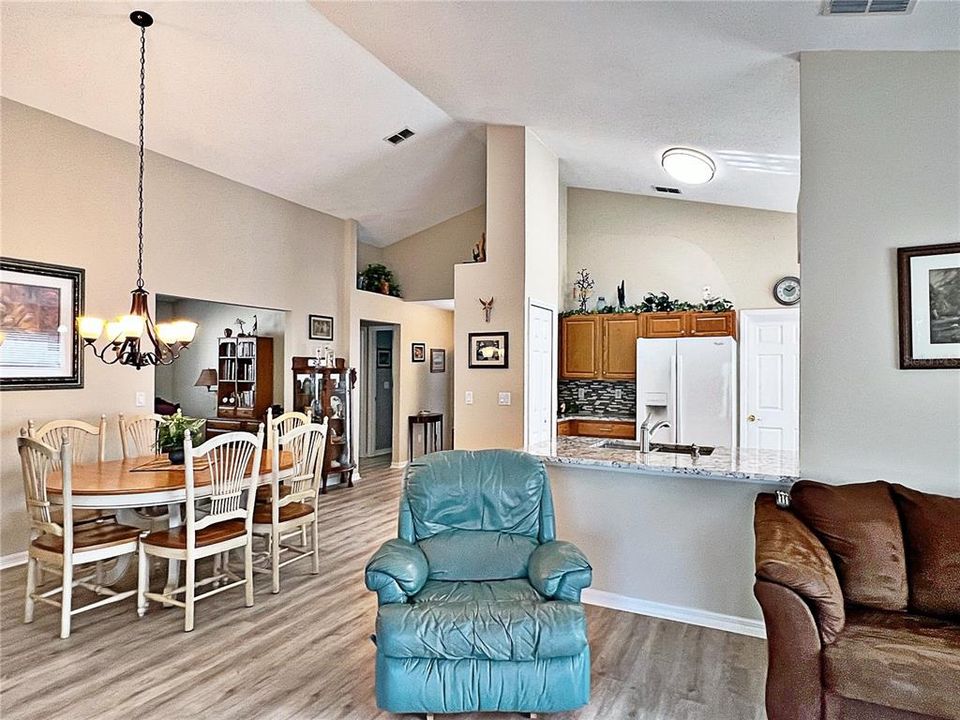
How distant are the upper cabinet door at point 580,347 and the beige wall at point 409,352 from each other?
247 cm

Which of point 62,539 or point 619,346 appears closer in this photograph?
point 62,539

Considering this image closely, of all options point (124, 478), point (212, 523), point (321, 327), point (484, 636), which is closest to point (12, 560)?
point (124, 478)

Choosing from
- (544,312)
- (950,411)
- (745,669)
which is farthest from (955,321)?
(544,312)

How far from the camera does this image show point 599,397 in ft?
22.7

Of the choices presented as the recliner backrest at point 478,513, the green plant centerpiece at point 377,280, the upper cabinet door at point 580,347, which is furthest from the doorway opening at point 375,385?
the recliner backrest at point 478,513

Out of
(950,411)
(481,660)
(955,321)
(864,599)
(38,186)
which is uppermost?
(38,186)

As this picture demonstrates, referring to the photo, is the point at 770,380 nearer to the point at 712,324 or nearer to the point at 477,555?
the point at 712,324

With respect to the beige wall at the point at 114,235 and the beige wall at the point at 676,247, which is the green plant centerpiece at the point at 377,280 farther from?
the beige wall at the point at 676,247

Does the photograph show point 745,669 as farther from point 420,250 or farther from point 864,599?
point 420,250

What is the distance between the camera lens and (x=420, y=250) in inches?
317

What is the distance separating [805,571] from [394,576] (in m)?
1.62

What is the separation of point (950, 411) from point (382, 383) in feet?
25.0

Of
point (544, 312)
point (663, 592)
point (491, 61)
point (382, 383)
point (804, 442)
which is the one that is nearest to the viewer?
point (804, 442)

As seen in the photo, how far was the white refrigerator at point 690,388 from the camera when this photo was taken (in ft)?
18.9
